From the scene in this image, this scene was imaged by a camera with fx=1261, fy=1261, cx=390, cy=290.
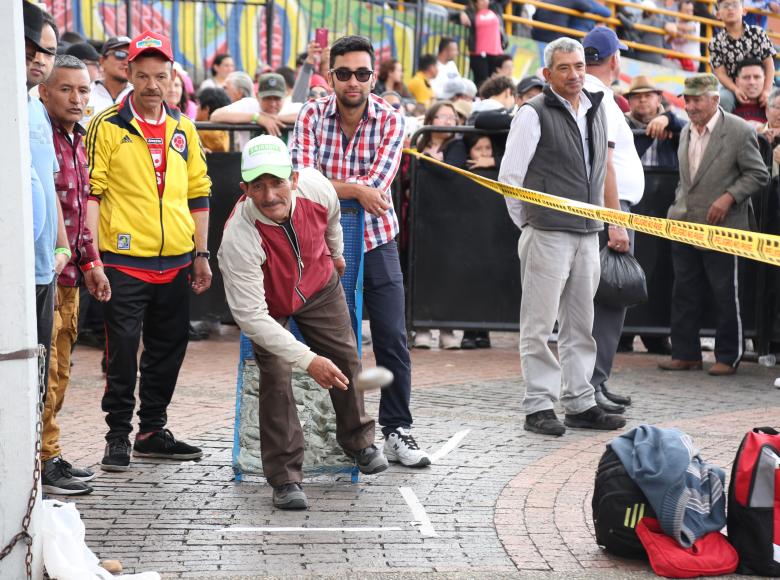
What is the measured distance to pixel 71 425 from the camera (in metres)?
7.65

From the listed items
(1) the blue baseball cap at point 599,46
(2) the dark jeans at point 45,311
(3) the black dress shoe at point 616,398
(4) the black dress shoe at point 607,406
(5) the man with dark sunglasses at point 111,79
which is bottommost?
(3) the black dress shoe at point 616,398

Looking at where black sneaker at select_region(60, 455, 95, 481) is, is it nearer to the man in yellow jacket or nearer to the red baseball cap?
the man in yellow jacket

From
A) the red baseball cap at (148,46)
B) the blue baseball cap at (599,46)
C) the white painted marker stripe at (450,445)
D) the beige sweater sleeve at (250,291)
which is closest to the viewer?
the beige sweater sleeve at (250,291)

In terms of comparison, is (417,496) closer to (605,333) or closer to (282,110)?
(605,333)

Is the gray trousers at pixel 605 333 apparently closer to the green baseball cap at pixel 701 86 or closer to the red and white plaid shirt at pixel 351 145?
the green baseball cap at pixel 701 86

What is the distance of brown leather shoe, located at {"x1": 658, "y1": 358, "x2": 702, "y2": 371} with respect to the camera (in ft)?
33.3

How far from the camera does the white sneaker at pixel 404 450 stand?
667 cm

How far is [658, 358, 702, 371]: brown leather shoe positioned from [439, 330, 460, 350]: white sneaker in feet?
6.24

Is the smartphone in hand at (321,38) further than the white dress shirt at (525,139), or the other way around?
the smartphone in hand at (321,38)

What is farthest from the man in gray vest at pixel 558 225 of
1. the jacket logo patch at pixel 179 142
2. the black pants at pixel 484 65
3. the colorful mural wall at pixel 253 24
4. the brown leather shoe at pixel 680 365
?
the black pants at pixel 484 65

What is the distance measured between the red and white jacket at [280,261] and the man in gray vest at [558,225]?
5.76 ft

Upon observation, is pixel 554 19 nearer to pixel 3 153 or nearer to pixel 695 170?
pixel 695 170

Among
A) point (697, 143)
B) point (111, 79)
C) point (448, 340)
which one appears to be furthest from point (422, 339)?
A: point (111, 79)

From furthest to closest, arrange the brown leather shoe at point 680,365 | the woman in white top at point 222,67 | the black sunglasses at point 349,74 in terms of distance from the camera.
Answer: the woman in white top at point 222,67 < the brown leather shoe at point 680,365 < the black sunglasses at point 349,74
